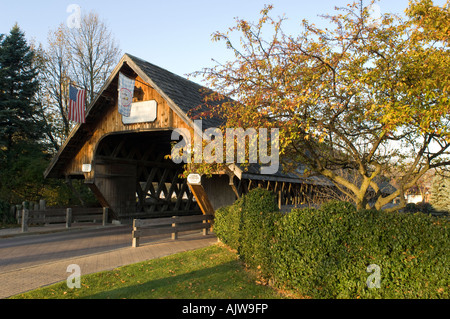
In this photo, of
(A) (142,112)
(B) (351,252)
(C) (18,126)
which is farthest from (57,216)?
(B) (351,252)

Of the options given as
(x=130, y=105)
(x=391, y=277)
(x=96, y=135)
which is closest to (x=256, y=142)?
(x=391, y=277)

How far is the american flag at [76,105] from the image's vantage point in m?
14.2

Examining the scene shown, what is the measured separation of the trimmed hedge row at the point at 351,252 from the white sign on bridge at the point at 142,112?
830 cm

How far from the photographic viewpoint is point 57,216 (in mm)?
16297

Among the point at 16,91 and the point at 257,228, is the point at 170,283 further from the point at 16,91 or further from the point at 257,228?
the point at 16,91

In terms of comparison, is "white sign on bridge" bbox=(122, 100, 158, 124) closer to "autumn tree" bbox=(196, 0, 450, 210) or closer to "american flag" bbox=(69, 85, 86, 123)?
A: "american flag" bbox=(69, 85, 86, 123)

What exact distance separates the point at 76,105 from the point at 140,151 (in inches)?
220

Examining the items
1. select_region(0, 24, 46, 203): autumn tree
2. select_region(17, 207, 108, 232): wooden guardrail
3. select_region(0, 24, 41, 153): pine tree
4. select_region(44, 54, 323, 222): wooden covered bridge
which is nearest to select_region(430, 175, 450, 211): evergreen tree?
select_region(44, 54, 323, 222): wooden covered bridge

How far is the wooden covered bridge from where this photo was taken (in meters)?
13.9

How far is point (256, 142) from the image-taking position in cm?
924

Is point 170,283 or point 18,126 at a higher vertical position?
→ point 18,126

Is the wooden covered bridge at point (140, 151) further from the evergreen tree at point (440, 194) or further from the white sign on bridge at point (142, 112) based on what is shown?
the evergreen tree at point (440, 194)

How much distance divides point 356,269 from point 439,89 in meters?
4.52

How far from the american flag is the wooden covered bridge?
517 mm
